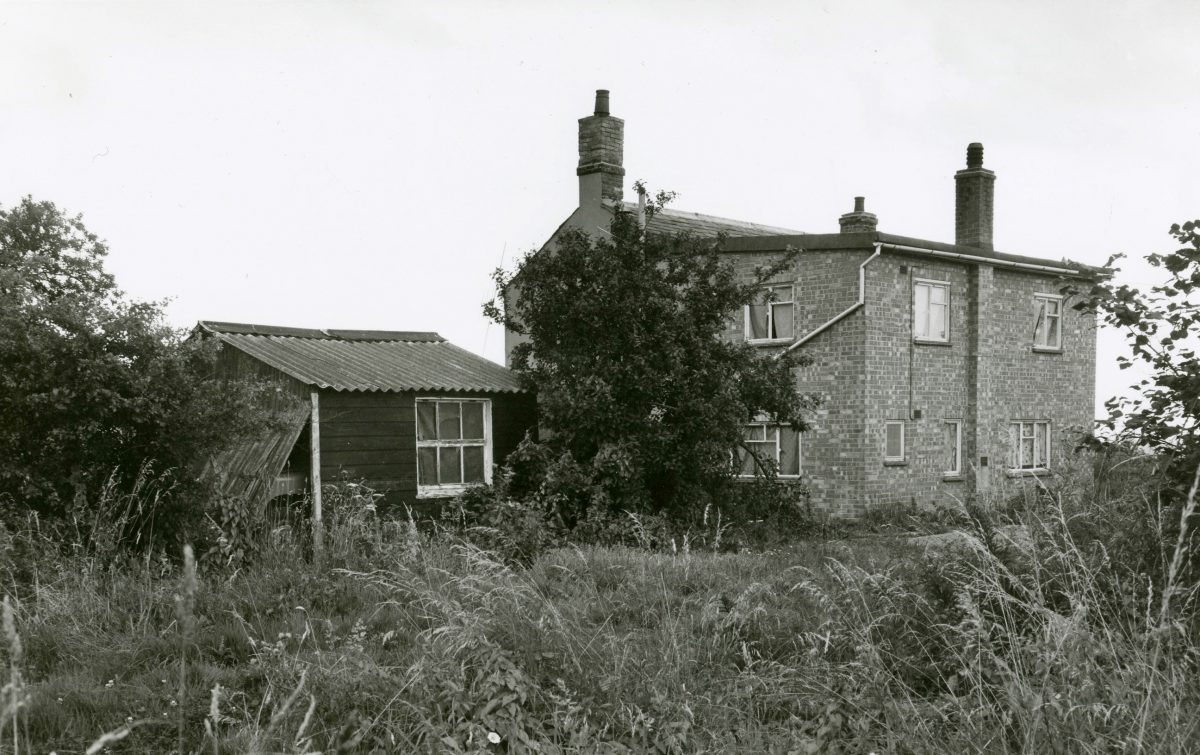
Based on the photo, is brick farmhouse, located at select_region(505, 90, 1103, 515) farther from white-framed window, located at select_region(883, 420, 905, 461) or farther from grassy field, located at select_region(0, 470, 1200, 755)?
grassy field, located at select_region(0, 470, 1200, 755)

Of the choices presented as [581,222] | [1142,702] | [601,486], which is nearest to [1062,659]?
[1142,702]

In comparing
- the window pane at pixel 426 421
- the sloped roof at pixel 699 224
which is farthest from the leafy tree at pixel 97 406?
the sloped roof at pixel 699 224

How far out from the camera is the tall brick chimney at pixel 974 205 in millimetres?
23969

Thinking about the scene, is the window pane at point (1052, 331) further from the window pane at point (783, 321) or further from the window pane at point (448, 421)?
the window pane at point (448, 421)

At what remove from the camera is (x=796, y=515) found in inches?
699

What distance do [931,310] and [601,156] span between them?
8.27 metres

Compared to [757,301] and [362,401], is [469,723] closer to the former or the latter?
[362,401]

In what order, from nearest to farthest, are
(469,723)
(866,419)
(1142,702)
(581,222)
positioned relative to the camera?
1. (1142,702)
2. (469,723)
3. (866,419)
4. (581,222)

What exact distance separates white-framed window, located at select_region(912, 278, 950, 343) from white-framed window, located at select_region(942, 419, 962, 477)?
191cm

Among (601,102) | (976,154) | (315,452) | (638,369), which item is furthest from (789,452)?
(315,452)

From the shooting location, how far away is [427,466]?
1641 centimetres

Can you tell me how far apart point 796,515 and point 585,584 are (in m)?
10.0

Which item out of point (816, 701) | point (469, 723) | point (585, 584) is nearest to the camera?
point (469, 723)

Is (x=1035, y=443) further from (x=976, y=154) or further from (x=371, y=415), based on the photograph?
(x=371, y=415)
